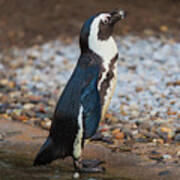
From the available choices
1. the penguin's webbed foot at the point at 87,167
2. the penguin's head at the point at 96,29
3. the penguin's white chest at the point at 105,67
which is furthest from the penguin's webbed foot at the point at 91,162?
the penguin's head at the point at 96,29

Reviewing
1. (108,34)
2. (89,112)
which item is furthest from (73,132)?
(108,34)

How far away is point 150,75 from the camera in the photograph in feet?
24.4

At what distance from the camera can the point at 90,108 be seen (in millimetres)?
3844

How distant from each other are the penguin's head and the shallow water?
3.60ft

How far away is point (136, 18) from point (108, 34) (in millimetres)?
6228

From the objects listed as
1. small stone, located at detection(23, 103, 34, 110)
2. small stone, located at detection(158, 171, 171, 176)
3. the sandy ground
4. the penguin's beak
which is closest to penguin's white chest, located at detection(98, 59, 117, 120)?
the penguin's beak

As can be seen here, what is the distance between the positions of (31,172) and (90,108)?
0.73m

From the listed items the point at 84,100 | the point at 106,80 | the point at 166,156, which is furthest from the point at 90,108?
the point at 166,156

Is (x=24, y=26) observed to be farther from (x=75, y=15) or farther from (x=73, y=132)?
(x=73, y=132)

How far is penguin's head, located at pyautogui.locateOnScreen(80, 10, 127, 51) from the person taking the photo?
159 inches

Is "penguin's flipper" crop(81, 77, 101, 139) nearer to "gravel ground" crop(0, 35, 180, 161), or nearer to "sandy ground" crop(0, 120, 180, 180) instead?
"sandy ground" crop(0, 120, 180, 180)

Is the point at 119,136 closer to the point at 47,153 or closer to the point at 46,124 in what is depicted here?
the point at 46,124

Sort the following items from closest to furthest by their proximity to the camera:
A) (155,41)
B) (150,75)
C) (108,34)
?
(108,34), (150,75), (155,41)

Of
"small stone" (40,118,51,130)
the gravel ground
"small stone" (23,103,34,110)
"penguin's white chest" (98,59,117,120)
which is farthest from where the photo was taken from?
"small stone" (23,103,34,110)
